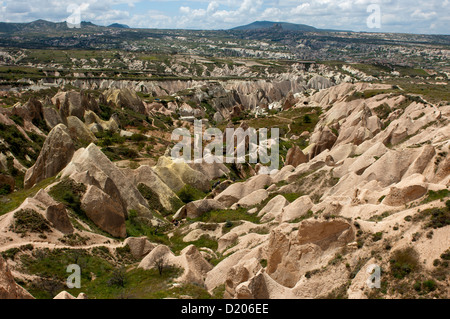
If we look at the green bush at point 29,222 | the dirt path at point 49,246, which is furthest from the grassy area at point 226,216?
the green bush at point 29,222

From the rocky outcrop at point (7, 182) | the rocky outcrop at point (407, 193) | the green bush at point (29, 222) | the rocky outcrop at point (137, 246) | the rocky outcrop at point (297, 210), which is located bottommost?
the rocky outcrop at point (137, 246)

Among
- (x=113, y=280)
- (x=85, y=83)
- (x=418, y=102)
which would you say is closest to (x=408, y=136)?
(x=418, y=102)

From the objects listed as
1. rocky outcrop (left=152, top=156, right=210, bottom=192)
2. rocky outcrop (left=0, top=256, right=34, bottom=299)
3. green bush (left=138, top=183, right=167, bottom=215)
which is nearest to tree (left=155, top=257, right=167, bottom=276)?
rocky outcrop (left=0, top=256, right=34, bottom=299)

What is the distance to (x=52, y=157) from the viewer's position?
35.5 meters

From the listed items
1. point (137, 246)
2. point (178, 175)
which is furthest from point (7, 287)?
point (178, 175)

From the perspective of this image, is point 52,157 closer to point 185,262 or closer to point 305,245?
point 185,262

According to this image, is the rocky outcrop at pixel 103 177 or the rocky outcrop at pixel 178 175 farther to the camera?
the rocky outcrop at pixel 178 175

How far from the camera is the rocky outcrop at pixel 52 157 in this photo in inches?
1398

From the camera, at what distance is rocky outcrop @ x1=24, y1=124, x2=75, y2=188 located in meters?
35.5

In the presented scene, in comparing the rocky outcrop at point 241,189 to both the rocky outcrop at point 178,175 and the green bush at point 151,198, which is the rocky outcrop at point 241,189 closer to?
the green bush at point 151,198

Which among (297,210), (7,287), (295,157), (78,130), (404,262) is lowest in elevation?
(295,157)

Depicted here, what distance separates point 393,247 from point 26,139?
143 ft

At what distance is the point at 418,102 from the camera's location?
6247 cm

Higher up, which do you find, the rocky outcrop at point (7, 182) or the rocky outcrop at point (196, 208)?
the rocky outcrop at point (7, 182)
